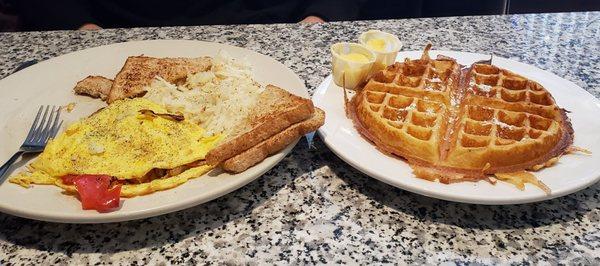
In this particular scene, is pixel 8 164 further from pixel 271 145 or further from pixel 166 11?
pixel 166 11

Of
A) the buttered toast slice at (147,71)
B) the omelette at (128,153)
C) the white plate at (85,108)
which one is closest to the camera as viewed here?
the white plate at (85,108)

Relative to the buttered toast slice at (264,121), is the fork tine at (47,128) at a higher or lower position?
lower

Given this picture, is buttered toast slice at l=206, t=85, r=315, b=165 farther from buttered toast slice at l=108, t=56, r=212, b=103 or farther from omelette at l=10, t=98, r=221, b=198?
buttered toast slice at l=108, t=56, r=212, b=103

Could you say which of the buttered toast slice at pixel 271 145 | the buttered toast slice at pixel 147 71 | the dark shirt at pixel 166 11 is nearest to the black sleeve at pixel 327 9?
the dark shirt at pixel 166 11

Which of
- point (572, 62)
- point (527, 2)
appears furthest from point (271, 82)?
point (527, 2)

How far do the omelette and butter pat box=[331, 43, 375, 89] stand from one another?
0.49 m

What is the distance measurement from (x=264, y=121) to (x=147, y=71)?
585mm

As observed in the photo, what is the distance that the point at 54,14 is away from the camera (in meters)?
2.88

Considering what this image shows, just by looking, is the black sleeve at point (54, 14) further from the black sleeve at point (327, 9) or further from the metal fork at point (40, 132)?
the metal fork at point (40, 132)

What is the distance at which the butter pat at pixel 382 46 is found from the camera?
1.60 m

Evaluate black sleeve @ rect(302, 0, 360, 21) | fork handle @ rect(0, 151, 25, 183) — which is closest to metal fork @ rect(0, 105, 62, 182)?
fork handle @ rect(0, 151, 25, 183)

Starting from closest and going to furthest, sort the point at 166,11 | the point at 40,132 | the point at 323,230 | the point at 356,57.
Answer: the point at 323,230
the point at 40,132
the point at 356,57
the point at 166,11

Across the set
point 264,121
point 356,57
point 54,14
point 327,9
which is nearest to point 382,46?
point 356,57

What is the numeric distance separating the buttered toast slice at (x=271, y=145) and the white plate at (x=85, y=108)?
→ 0.02 m
